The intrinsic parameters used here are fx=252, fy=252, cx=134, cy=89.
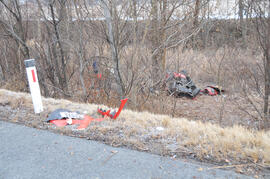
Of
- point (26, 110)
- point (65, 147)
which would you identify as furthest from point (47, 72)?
point (65, 147)

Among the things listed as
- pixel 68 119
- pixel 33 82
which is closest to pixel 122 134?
pixel 68 119

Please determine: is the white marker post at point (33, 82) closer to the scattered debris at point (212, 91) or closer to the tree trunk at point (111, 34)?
the tree trunk at point (111, 34)

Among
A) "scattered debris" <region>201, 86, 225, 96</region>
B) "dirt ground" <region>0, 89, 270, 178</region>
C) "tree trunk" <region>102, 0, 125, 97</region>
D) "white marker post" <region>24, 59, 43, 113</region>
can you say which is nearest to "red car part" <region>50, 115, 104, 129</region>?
"dirt ground" <region>0, 89, 270, 178</region>

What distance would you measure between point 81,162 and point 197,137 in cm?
167

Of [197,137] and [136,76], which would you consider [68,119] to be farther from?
[136,76]

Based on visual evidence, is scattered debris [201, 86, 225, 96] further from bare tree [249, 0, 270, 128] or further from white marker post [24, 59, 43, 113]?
white marker post [24, 59, 43, 113]

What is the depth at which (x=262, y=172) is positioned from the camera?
2.81 metres

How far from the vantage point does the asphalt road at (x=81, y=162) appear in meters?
2.86

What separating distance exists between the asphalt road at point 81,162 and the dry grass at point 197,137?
305mm

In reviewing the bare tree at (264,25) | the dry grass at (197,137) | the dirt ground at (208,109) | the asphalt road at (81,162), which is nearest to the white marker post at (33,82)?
the asphalt road at (81,162)

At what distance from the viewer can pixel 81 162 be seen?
315cm

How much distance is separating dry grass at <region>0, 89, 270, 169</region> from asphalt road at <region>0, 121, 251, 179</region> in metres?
0.30

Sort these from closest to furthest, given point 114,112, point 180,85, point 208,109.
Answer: point 114,112, point 208,109, point 180,85

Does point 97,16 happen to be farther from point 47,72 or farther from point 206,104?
point 206,104
